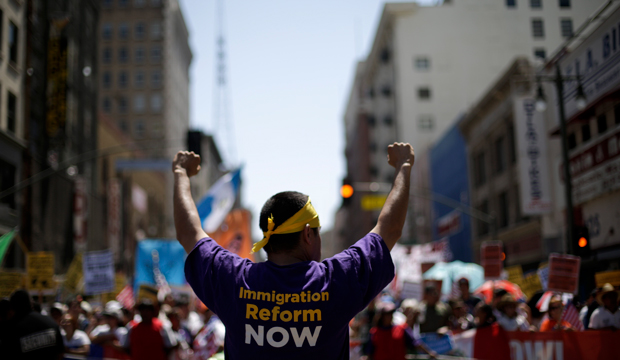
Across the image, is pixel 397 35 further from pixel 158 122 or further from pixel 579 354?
pixel 579 354

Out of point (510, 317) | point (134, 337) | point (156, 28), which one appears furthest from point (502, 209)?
point (156, 28)

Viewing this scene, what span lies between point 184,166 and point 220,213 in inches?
554

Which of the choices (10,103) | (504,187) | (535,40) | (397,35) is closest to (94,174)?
(10,103)

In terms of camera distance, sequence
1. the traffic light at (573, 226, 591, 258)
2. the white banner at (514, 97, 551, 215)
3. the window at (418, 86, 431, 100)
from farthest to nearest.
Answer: the window at (418, 86, 431, 100)
the white banner at (514, 97, 551, 215)
the traffic light at (573, 226, 591, 258)

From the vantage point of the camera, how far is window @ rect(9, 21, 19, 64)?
25031mm

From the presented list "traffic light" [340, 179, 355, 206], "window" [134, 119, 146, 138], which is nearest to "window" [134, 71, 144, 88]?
"window" [134, 119, 146, 138]

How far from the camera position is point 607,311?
8.53 m

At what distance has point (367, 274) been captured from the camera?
286cm

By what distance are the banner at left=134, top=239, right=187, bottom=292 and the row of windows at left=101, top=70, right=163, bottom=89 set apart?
69085 mm

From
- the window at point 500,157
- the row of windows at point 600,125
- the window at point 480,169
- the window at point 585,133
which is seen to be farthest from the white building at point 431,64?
the row of windows at point 600,125

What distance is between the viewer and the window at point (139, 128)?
86.7 m

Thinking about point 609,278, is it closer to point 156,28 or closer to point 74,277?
point 74,277

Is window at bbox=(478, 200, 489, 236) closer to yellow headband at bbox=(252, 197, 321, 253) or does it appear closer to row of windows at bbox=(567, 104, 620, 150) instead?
row of windows at bbox=(567, 104, 620, 150)

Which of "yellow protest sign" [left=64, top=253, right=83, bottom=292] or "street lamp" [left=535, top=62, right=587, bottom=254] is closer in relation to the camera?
"street lamp" [left=535, top=62, right=587, bottom=254]
